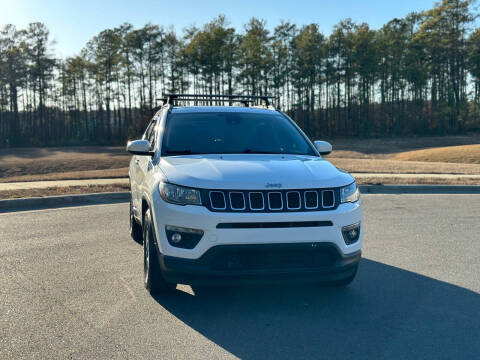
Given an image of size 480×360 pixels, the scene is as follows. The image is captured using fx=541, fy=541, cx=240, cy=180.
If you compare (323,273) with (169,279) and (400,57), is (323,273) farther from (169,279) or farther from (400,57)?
(400,57)

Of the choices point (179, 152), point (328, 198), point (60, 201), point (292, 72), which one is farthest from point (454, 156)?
point (292, 72)

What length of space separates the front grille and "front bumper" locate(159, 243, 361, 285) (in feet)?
1.00

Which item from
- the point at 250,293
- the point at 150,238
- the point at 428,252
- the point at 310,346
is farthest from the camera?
the point at 428,252

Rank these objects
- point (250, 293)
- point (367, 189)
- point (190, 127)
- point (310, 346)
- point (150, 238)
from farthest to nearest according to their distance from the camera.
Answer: point (367, 189) < point (190, 127) < point (250, 293) < point (150, 238) < point (310, 346)

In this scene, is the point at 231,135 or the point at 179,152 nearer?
the point at 179,152

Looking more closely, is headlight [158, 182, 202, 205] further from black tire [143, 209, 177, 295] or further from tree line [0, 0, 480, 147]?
tree line [0, 0, 480, 147]

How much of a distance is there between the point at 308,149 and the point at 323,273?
1853 millimetres

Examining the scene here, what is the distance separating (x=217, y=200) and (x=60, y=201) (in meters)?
8.86

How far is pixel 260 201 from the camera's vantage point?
439 centimetres

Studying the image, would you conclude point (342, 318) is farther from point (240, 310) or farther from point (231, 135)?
point (231, 135)

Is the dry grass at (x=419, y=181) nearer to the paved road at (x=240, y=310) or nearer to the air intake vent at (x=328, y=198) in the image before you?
the paved road at (x=240, y=310)

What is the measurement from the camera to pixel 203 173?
182 inches

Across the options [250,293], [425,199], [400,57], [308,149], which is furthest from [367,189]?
[400,57]

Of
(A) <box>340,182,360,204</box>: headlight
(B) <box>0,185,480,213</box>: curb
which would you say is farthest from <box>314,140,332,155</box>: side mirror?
(B) <box>0,185,480,213</box>: curb
